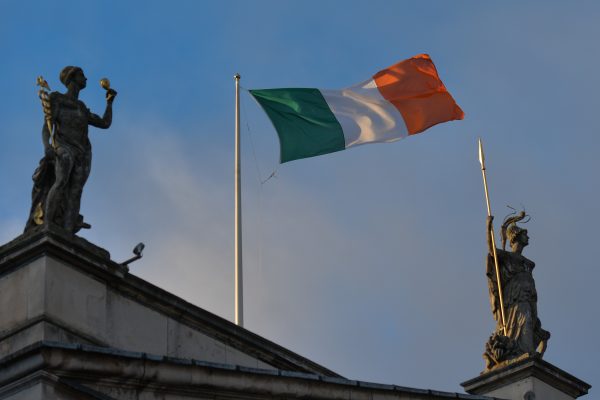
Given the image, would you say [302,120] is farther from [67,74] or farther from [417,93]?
[67,74]

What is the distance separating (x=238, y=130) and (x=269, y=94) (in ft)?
6.78

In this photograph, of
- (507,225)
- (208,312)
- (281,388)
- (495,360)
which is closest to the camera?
(281,388)

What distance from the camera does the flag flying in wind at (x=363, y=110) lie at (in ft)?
129

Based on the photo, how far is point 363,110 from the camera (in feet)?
132

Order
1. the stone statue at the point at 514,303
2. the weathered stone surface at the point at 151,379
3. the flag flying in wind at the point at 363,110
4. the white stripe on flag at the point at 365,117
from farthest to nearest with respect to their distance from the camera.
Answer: the white stripe on flag at the point at 365,117
the flag flying in wind at the point at 363,110
the stone statue at the point at 514,303
the weathered stone surface at the point at 151,379

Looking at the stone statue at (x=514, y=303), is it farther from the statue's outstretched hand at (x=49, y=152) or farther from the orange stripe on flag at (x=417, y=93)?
the statue's outstretched hand at (x=49, y=152)

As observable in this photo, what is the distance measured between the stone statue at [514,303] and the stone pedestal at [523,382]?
28cm

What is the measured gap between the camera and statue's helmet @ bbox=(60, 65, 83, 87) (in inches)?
1150

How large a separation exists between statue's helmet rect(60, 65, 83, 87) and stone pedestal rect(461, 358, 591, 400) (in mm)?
8444

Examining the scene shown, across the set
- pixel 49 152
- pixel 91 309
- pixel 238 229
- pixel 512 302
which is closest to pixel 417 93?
pixel 238 229

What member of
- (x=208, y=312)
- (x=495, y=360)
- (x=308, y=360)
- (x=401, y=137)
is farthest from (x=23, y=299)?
(x=401, y=137)

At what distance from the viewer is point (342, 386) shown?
86.8 ft

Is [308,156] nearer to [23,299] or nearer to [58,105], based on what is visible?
[58,105]

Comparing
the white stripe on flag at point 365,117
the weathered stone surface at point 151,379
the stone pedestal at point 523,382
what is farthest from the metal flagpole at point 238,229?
the weathered stone surface at point 151,379
